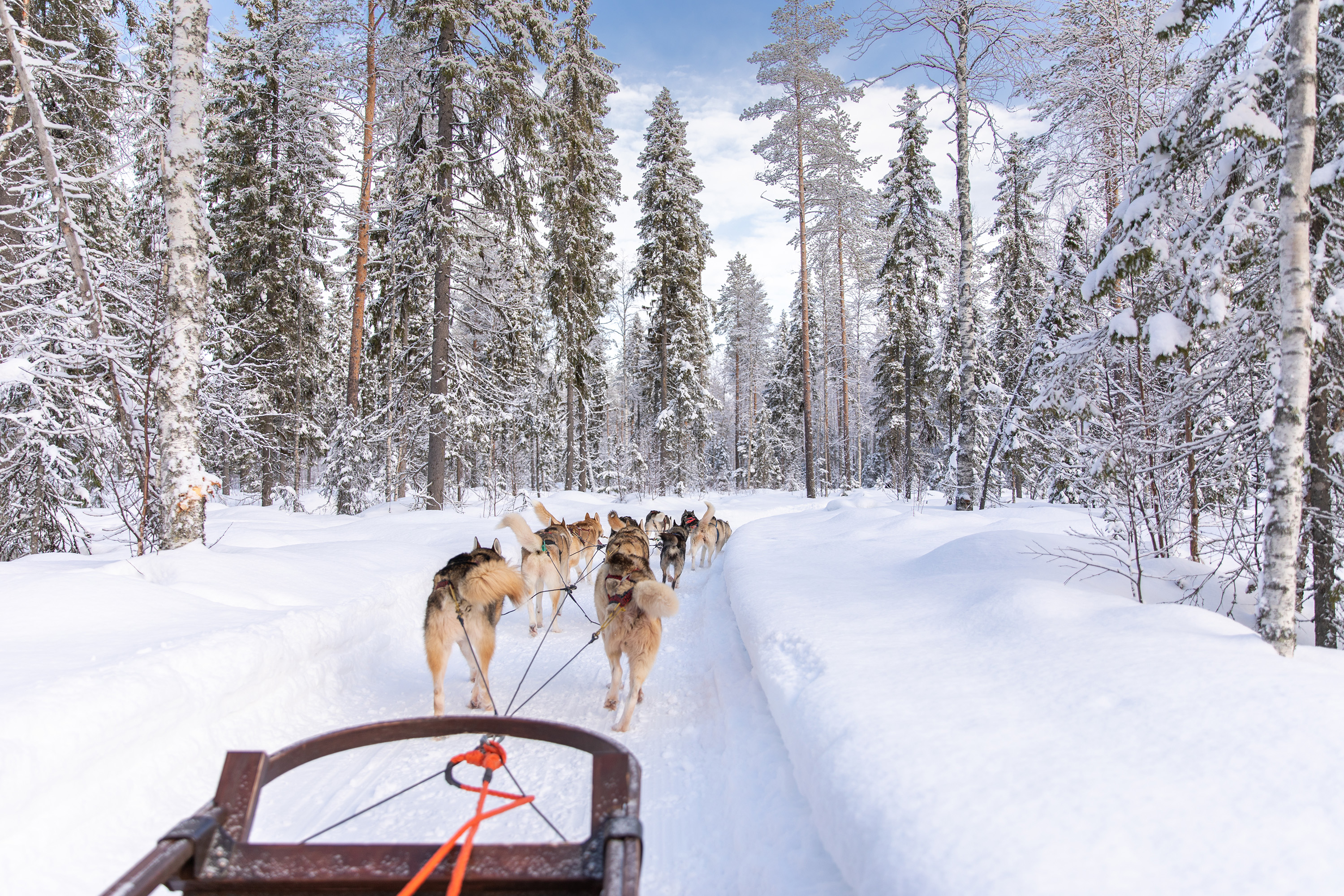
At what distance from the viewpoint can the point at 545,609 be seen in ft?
27.3

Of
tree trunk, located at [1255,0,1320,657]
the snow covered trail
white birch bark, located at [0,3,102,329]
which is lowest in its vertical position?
the snow covered trail

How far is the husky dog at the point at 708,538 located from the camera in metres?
11.7

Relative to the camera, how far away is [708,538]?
1187 cm

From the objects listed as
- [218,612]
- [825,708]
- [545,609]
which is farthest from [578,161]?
[825,708]

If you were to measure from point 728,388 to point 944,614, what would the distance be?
172 feet

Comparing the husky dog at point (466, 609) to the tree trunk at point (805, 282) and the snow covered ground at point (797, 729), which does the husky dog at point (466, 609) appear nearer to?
the snow covered ground at point (797, 729)

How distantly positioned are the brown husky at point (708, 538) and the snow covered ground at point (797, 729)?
5.65 m

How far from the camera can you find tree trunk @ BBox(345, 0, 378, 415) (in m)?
14.1

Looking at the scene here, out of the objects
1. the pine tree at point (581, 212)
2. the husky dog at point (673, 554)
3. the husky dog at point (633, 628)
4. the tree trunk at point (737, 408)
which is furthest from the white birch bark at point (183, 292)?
the tree trunk at point (737, 408)

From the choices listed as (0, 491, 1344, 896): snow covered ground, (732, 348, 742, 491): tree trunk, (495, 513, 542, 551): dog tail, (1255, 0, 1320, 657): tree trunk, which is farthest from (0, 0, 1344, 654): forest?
(732, 348, 742, 491): tree trunk

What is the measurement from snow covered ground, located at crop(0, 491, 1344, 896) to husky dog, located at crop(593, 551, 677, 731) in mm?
243

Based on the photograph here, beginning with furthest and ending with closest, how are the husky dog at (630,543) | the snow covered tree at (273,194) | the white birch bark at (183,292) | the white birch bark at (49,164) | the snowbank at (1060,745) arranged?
the snow covered tree at (273,194), the husky dog at (630,543), the white birch bark at (183,292), the white birch bark at (49,164), the snowbank at (1060,745)

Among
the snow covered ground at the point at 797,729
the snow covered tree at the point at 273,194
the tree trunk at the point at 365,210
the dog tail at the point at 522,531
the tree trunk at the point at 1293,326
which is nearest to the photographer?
the snow covered ground at the point at 797,729

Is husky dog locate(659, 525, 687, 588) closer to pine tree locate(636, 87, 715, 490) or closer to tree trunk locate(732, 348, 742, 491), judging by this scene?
pine tree locate(636, 87, 715, 490)
